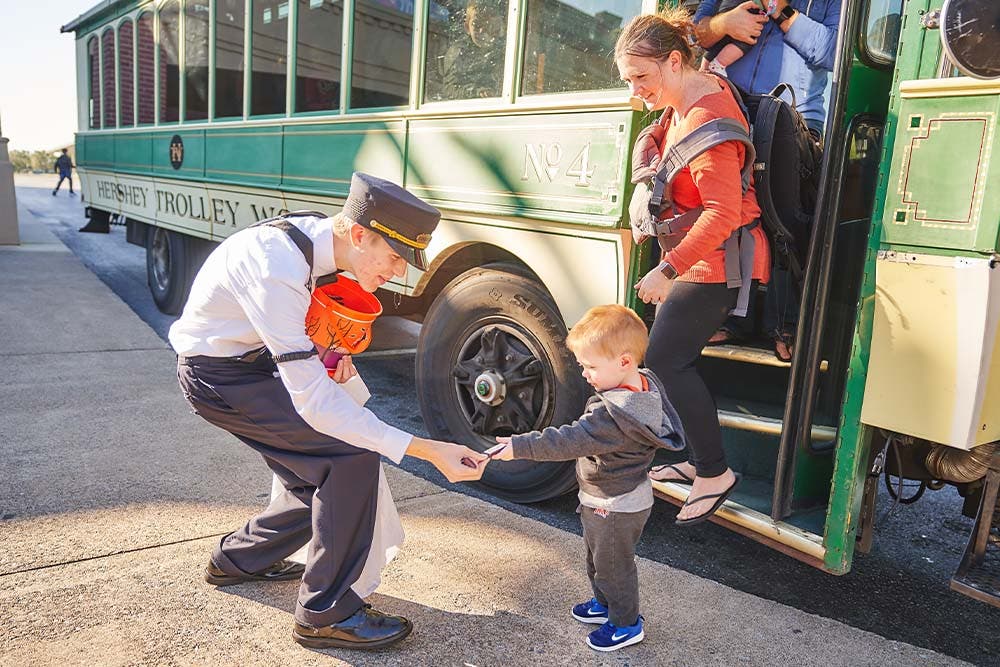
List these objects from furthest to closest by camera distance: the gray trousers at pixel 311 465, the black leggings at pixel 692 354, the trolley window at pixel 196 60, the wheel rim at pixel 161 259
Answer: the wheel rim at pixel 161 259 → the trolley window at pixel 196 60 → the black leggings at pixel 692 354 → the gray trousers at pixel 311 465

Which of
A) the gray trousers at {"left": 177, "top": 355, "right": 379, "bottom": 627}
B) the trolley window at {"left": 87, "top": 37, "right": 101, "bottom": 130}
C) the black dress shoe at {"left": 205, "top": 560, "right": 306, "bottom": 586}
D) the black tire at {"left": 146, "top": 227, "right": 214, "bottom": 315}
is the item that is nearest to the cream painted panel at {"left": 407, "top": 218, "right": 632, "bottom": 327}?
the gray trousers at {"left": 177, "top": 355, "right": 379, "bottom": 627}

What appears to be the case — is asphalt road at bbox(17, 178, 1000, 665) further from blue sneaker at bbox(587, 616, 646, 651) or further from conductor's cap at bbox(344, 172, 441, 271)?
conductor's cap at bbox(344, 172, 441, 271)

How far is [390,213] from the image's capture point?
2154mm

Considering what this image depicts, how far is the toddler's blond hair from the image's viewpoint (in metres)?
2.17

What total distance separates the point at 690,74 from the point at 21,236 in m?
13.8

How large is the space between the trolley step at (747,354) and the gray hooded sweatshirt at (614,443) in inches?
29.9

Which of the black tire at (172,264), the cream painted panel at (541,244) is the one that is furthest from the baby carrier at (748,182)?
the black tire at (172,264)

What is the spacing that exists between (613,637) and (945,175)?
5.03 feet

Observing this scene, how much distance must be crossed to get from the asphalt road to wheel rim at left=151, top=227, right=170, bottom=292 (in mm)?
4347

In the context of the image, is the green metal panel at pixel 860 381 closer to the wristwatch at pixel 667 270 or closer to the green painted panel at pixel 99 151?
the wristwatch at pixel 667 270

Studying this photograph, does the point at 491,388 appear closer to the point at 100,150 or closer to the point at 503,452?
the point at 503,452

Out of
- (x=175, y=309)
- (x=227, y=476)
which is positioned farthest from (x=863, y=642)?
(x=175, y=309)

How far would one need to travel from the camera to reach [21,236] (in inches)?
535

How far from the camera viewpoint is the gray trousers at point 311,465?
226 cm
